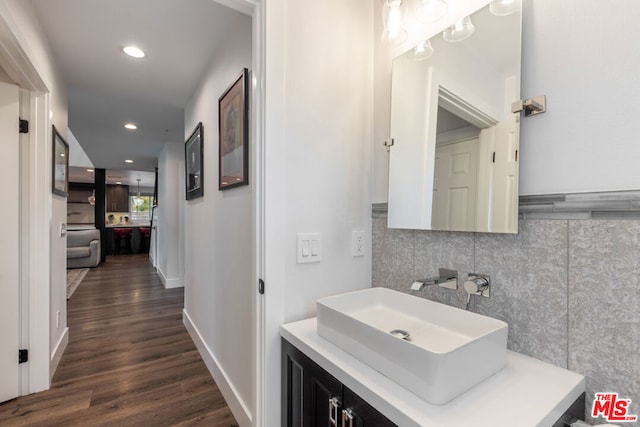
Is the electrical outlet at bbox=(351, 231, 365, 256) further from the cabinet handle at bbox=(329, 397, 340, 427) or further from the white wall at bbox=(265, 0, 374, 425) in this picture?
the cabinet handle at bbox=(329, 397, 340, 427)

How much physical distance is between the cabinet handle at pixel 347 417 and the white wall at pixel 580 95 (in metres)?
0.83

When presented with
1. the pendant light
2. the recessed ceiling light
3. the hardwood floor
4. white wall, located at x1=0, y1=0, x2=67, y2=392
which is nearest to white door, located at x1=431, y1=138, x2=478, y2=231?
the hardwood floor

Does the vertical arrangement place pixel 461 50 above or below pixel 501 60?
above

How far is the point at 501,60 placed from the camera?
97 cm

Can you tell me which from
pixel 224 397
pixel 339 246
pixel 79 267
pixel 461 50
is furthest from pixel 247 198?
pixel 79 267

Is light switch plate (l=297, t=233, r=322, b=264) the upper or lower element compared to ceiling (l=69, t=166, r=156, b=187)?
lower

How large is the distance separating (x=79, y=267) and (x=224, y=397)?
645cm

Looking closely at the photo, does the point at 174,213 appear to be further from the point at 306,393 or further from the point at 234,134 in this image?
the point at 306,393

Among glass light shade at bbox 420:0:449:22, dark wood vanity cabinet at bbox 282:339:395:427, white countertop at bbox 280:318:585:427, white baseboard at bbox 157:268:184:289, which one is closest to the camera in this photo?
white countertop at bbox 280:318:585:427

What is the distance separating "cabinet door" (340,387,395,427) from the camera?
0.73 meters

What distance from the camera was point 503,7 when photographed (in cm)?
97

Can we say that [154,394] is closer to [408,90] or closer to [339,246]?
[339,246]

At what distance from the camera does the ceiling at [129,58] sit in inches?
68.6

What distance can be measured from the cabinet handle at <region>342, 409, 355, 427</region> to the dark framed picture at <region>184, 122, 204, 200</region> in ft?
7.01
